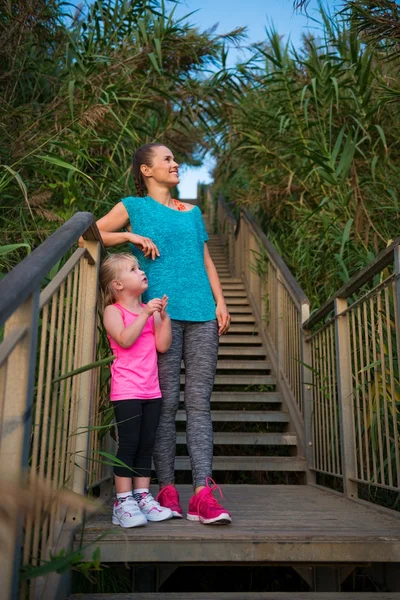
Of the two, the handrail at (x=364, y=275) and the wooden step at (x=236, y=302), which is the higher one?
the wooden step at (x=236, y=302)

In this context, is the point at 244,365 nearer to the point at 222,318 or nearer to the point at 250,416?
the point at 250,416

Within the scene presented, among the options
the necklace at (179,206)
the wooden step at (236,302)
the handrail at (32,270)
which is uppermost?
the wooden step at (236,302)

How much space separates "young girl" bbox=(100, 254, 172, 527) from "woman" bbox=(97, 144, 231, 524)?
3.1 inches

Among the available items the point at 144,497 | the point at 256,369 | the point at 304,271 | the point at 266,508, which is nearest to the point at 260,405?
the point at 256,369

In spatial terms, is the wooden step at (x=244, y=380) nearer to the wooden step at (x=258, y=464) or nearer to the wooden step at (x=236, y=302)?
the wooden step at (x=258, y=464)

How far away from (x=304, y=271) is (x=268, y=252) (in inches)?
18.7

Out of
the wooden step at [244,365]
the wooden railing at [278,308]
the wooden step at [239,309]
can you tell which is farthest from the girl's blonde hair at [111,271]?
the wooden step at [239,309]

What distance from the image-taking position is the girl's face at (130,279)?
211 centimetres

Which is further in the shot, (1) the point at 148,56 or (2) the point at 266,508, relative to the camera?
(1) the point at 148,56

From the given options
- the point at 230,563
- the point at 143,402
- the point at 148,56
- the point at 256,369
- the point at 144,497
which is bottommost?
the point at 230,563

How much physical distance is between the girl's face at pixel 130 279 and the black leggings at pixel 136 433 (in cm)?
40

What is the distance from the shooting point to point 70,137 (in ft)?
11.9

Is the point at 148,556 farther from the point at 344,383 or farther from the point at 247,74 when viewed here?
the point at 247,74

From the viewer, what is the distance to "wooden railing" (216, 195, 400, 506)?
229 centimetres
